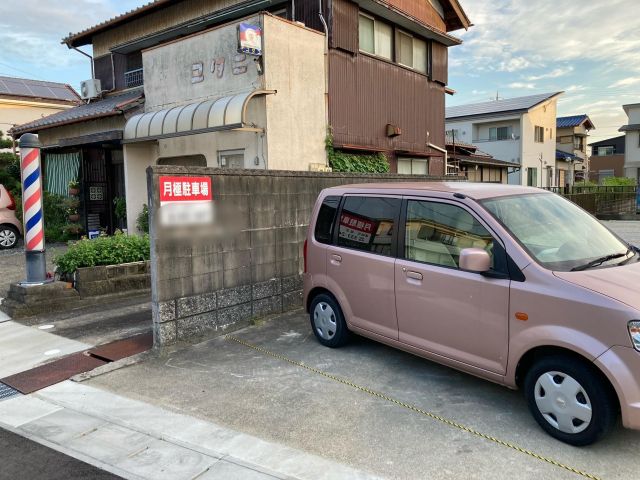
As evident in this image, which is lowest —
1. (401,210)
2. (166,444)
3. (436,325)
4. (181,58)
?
(166,444)

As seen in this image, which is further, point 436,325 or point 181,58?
point 181,58

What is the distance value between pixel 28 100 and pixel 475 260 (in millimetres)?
23354

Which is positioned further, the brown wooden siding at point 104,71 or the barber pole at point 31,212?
the brown wooden siding at point 104,71

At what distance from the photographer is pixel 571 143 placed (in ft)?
138

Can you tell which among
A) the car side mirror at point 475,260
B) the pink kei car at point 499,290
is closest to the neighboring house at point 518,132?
the pink kei car at point 499,290

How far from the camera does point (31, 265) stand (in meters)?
6.91

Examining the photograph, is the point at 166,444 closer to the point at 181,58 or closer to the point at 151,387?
the point at 151,387

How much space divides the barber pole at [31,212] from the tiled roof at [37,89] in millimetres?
17150

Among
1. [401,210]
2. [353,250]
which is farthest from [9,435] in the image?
[401,210]

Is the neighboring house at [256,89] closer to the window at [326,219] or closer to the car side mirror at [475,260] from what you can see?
the window at [326,219]

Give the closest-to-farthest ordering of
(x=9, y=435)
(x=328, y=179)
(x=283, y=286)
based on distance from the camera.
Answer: (x=9, y=435)
(x=283, y=286)
(x=328, y=179)

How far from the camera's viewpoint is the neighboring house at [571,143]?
39600 mm

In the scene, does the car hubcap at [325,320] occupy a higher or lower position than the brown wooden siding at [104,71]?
lower

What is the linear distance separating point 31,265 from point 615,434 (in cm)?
710
